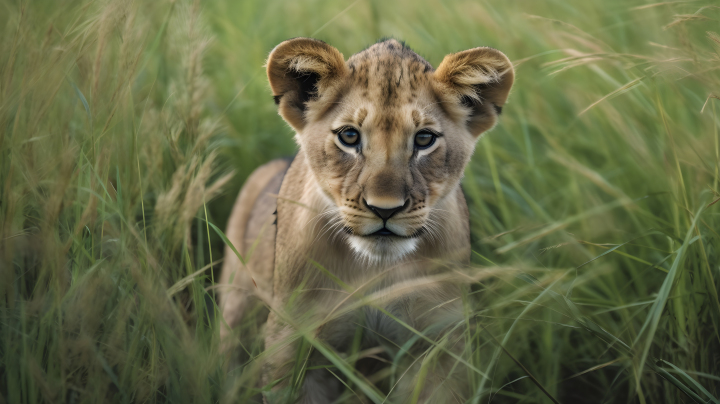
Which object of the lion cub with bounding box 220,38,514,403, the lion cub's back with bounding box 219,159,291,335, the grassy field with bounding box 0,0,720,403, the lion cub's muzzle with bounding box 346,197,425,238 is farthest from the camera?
the lion cub's back with bounding box 219,159,291,335

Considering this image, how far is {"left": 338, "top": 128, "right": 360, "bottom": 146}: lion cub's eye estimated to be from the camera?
86.4 inches

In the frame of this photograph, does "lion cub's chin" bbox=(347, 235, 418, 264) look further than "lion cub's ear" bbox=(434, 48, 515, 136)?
No

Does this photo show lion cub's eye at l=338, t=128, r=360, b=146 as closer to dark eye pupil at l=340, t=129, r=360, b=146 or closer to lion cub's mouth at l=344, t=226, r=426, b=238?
dark eye pupil at l=340, t=129, r=360, b=146

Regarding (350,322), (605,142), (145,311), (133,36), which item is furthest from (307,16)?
(145,311)

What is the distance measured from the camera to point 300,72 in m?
2.31

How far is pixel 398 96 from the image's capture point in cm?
216

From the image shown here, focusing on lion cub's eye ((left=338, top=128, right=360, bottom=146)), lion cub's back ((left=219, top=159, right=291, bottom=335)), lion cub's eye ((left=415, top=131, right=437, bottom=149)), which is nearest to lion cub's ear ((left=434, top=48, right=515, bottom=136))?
lion cub's eye ((left=415, top=131, right=437, bottom=149))

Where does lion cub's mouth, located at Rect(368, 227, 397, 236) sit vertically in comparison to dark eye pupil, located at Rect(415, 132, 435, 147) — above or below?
below

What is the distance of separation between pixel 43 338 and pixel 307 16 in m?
4.19

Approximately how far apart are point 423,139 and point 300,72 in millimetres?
601

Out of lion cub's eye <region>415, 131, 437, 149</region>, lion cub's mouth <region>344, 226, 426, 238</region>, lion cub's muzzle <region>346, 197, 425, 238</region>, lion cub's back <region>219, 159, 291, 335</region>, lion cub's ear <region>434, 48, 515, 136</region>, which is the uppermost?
lion cub's ear <region>434, 48, 515, 136</region>

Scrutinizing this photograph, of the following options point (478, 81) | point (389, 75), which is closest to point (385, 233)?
point (389, 75)

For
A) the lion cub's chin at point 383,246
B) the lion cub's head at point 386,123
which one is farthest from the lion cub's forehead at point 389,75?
the lion cub's chin at point 383,246

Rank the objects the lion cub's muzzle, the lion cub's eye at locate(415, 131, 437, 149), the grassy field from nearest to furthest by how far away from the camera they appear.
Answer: the grassy field < the lion cub's muzzle < the lion cub's eye at locate(415, 131, 437, 149)
